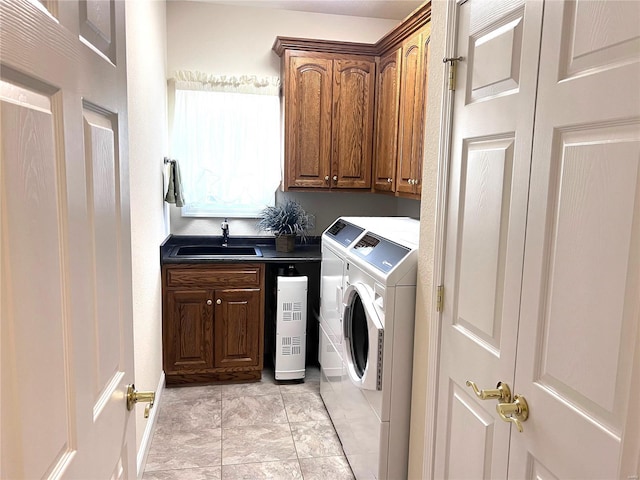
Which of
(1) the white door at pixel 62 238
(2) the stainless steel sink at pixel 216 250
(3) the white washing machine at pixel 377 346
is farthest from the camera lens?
(2) the stainless steel sink at pixel 216 250

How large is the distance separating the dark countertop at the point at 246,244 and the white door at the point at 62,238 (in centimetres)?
216

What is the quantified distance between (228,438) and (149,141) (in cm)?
171

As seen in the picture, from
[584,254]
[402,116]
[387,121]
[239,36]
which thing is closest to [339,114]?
[387,121]

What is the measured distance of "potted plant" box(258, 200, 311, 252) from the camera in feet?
12.0

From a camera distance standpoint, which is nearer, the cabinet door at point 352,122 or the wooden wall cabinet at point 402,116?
the wooden wall cabinet at point 402,116

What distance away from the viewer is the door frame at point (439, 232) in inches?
62.5

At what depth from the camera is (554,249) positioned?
1100 mm

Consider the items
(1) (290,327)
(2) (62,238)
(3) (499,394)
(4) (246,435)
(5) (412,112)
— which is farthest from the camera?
(1) (290,327)

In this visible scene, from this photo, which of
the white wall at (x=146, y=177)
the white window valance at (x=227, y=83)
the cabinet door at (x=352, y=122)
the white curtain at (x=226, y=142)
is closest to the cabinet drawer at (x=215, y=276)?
the white wall at (x=146, y=177)

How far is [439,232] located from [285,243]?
211cm

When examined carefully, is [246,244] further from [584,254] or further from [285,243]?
[584,254]

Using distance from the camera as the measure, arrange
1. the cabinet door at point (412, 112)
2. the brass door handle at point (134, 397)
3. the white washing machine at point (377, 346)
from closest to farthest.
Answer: the brass door handle at point (134, 397), the white washing machine at point (377, 346), the cabinet door at point (412, 112)

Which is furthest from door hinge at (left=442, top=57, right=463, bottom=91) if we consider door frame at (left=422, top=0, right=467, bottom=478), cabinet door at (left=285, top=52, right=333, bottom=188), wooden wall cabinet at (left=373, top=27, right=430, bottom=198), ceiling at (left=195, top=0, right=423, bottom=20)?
ceiling at (left=195, top=0, right=423, bottom=20)

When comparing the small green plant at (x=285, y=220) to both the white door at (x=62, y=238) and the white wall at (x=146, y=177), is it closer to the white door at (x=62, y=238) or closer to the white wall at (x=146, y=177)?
the white wall at (x=146, y=177)
